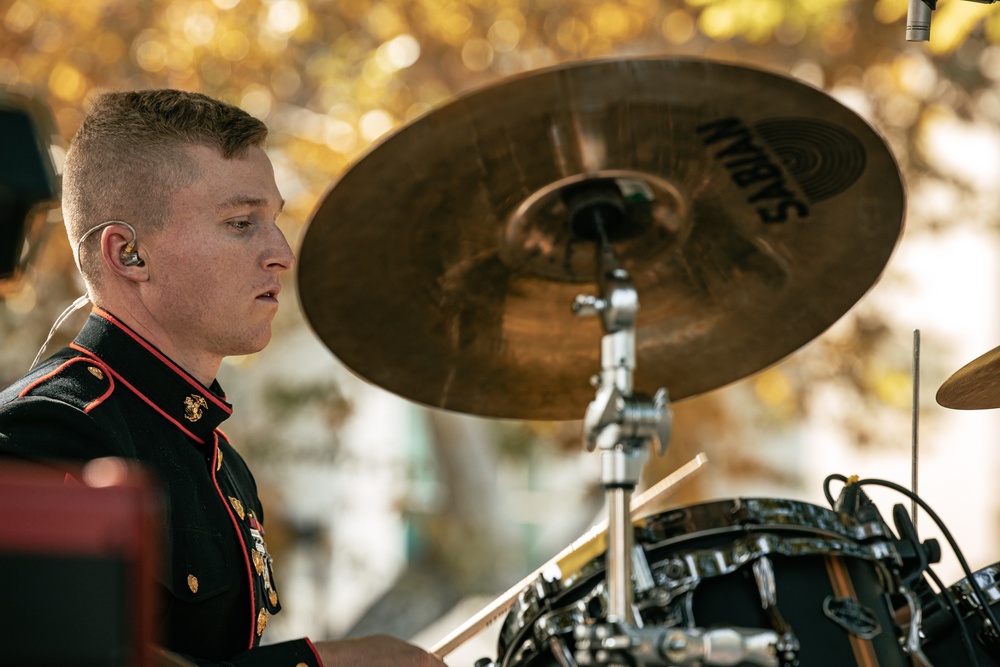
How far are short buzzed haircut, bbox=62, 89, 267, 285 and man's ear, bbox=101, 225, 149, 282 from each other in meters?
0.03

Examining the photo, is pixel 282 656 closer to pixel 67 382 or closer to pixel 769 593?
pixel 67 382

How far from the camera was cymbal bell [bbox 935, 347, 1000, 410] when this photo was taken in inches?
101

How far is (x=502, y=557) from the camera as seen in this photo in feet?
27.6

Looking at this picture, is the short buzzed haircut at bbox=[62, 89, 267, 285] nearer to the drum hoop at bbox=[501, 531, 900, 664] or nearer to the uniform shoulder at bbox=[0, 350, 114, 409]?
the uniform shoulder at bbox=[0, 350, 114, 409]

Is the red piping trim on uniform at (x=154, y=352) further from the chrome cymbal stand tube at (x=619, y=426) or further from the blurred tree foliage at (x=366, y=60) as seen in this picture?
the blurred tree foliage at (x=366, y=60)

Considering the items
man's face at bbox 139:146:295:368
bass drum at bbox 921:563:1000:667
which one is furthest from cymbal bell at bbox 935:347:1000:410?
man's face at bbox 139:146:295:368

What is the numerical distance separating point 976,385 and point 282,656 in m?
1.51

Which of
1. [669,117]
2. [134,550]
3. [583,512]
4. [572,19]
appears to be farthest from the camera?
[583,512]

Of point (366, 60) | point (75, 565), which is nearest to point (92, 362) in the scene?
point (75, 565)

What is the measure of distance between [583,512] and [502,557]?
901 millimetres

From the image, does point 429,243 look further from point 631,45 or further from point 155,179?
point 631,45

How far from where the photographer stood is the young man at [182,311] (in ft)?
7.13

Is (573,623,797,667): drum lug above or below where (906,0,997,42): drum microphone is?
below

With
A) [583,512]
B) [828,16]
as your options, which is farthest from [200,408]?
[583,512]
